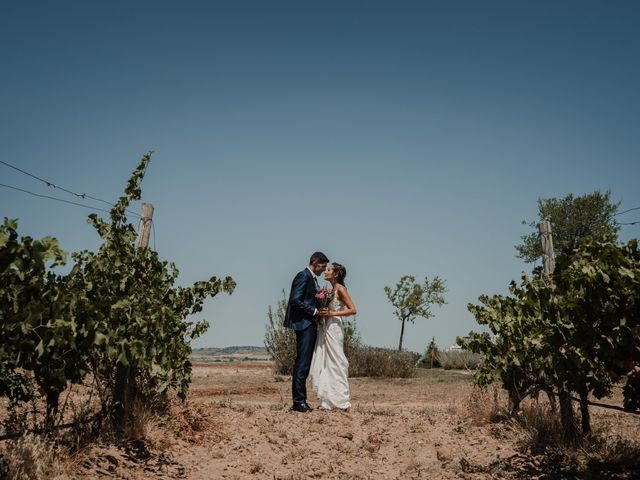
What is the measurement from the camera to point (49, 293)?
15.2 ft

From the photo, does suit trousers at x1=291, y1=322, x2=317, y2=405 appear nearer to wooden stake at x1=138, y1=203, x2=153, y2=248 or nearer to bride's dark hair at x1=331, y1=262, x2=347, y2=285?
bride's dark hair at x1=331, y1=262, x2=347, y2=285

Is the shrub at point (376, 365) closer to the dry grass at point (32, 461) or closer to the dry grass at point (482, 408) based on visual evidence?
the dry grass at point (482, 408)

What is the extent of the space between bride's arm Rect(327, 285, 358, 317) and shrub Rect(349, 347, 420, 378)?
1063 centimetres

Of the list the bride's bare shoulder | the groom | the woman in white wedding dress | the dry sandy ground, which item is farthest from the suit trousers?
the bride's bare shoulder

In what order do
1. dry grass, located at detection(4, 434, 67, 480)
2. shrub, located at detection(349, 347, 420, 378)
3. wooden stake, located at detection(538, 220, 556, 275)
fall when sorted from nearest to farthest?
dry grass, located at detection(4, 434, 67, 480) → wooden stake, located at detection(538, 220, 556, 275) → shrub, located at detection(349, 347, 420, 378)

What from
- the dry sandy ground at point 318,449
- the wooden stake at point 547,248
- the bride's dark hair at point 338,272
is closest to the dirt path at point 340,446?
the dry sandy ground at point 318,449

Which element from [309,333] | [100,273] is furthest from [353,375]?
[100,273]

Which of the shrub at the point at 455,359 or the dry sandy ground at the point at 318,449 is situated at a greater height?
the shrub at the point at 455,359

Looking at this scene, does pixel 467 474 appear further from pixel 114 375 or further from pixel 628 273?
pixel 114 375

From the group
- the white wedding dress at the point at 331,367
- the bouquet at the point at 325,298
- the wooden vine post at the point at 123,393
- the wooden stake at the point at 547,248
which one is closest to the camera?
the wooden vine post at the point at 123,393

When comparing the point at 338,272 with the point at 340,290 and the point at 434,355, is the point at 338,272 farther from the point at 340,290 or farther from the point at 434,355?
the point at 434,355

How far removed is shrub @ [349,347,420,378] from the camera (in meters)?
19.1

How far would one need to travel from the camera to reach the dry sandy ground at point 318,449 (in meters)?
5.78

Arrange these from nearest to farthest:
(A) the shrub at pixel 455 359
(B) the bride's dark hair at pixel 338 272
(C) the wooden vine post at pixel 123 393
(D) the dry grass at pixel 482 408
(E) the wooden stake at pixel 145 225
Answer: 1. (C) the wooden vine post at pixel 123 393
2. (E) the wooden stake at pixel 145 225
3. (D) the dry grass at pixel 482 408
4. (B) the bride's dark hair at pixel 338 272
5. (A) the shrub at pixel 455 359
